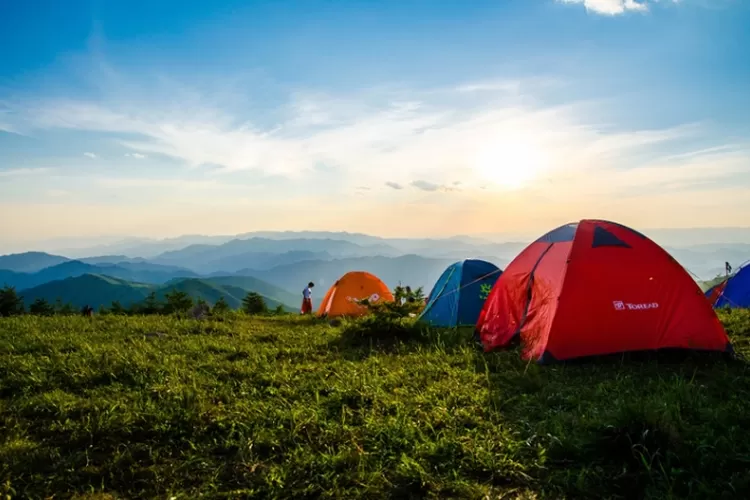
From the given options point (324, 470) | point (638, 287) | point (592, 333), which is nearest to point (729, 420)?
point (592, 333)

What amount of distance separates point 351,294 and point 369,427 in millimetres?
14570

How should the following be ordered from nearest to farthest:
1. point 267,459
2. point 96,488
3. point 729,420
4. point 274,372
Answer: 1. point 96,488
2. point 267,459
3. point 729,420
4. point 274,372

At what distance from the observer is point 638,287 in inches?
329

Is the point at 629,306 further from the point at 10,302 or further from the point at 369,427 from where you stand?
the point at 10,302

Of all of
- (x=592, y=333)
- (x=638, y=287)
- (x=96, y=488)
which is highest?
(x=638, y=287)

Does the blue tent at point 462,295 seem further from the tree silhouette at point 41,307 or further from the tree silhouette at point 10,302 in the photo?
the tree silhouette at point 41,307

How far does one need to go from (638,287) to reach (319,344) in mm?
6467

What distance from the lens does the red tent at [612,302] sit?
8000 millimetres

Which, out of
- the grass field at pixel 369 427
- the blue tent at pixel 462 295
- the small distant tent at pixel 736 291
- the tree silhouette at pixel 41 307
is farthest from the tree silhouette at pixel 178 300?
the small distant tent at pixel 736 291

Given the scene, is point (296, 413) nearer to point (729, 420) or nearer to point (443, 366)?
point (443, 366)

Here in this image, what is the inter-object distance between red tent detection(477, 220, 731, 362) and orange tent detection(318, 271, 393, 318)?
1076cm

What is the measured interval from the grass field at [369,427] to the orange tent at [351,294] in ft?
34.9

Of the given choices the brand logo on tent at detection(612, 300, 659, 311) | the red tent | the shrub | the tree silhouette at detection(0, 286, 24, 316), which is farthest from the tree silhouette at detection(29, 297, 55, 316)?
the brand logo on tent at detection(612, 300, 659, 311)

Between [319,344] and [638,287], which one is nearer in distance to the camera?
[638,287]
